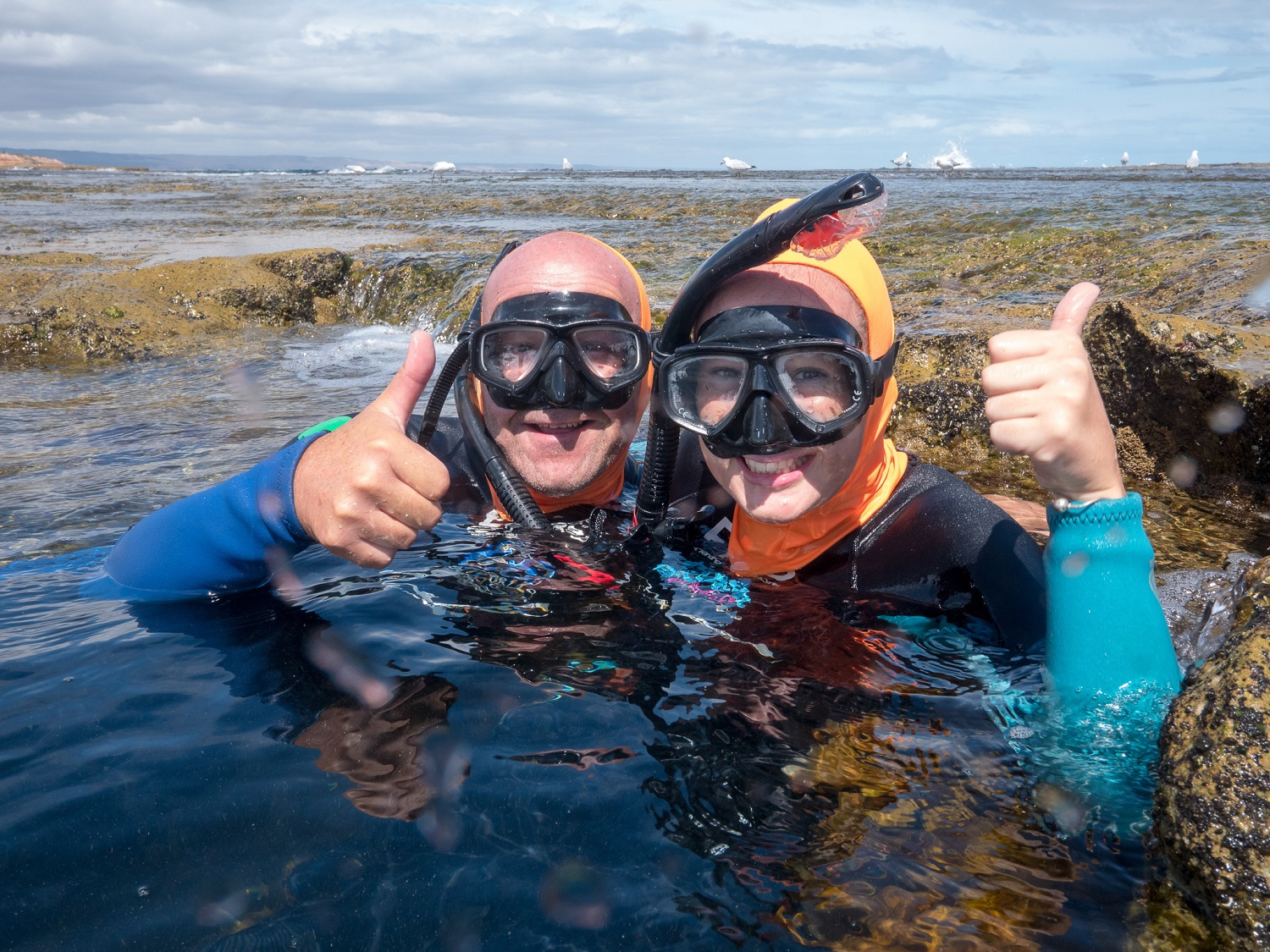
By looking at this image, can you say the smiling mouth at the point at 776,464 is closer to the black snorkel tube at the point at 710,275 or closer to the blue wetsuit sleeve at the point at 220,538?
the black snorkel tube at the point at 710,275

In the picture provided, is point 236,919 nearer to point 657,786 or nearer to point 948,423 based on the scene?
point 657,786

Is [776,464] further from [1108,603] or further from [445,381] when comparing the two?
[445,381]

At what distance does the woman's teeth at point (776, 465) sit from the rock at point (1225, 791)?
109cm

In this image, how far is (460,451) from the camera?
145 inches

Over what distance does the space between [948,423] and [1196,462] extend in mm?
1212

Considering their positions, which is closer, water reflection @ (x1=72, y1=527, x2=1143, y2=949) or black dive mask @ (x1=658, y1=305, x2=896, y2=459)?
water reflection @ (x1=72, y1=527, x2=1143, y2=949)

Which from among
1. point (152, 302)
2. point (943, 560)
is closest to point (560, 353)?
point (943, 560)

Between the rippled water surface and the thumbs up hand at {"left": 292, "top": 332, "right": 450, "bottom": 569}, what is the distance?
1.43ft

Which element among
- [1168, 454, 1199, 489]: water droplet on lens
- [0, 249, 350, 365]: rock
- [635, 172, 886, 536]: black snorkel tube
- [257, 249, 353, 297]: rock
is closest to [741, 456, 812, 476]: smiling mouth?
[635, 172, 886, 536]: black snorkel tube

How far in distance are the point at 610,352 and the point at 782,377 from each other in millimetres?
985

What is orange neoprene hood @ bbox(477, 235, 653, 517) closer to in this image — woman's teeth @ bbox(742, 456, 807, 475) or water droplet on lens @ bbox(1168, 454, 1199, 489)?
woman's teeth @ bbox(742, 456, 807, 475)

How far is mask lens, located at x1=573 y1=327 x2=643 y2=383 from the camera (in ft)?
10.4

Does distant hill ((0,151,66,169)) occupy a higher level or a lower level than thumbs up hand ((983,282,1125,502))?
higher

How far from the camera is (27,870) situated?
1657mm
